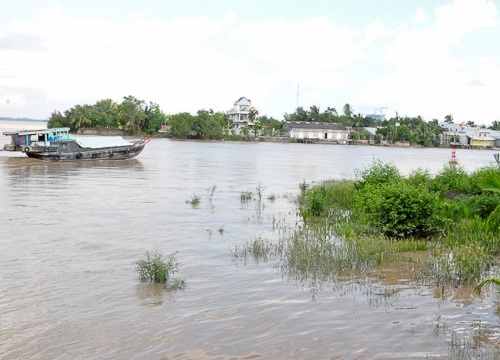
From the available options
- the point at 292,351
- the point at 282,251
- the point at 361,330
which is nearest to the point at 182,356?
the point at 292,351

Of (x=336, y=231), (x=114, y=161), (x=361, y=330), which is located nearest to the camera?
(x=361, y=330)

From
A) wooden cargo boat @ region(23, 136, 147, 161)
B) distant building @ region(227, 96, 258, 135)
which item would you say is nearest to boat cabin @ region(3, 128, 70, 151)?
wooden cargo boat @ region(23, 136, 147, 161)

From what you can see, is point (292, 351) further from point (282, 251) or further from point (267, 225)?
point (267, 225)

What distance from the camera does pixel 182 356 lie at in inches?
220

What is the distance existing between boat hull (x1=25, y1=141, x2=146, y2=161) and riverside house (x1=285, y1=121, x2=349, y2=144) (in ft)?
246

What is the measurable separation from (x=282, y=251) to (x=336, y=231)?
2.27 metres

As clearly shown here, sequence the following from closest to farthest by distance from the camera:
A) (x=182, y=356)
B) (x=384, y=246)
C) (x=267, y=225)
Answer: (x=182, y=356)
(x=384, y=246)
(x=267, y=225)

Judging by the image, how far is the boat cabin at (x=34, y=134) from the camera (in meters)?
41.2

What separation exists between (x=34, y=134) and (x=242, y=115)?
258 ft

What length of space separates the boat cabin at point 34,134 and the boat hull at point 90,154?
45.2 inches

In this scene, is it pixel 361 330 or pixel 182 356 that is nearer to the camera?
pixel 182 356

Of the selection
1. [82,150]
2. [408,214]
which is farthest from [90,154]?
[408,214]

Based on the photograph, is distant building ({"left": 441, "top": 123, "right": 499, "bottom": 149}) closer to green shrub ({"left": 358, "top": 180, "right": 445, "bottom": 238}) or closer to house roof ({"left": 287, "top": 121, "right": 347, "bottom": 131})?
house roof ({"left": 287, "top": 121, "right": 347, "bottom": 131})

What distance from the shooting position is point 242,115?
117812mm
